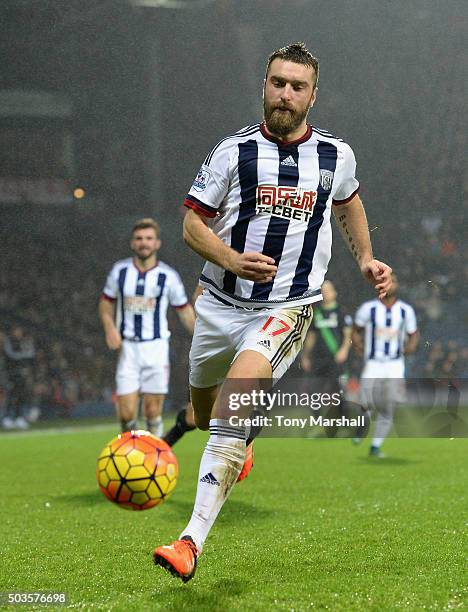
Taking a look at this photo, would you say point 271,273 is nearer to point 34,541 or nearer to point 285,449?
point 34,541

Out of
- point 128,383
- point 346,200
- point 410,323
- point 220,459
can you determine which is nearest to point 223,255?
point 220,459

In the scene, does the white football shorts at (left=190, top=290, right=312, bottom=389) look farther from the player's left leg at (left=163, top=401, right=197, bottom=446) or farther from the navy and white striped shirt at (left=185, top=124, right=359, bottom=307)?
the player's left leg at (left=163, top=401, right=197, bottom=446)

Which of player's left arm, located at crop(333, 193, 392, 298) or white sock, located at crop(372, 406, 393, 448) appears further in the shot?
white sock, located at crop(372, 406, 393, 448)

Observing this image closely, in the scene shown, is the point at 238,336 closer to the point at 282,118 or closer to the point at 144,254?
the point at 282,118


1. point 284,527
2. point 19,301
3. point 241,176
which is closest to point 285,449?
point 284,527

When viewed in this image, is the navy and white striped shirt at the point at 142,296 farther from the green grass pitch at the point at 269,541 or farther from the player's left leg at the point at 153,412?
the green grass pitch at the point at 269,541

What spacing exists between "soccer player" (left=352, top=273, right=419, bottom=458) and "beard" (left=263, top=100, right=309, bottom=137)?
6317 mm

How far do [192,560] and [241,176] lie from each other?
71.1 inches

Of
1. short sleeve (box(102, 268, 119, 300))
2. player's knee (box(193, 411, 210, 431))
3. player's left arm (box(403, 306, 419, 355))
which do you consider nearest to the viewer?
player's knee (box(193, 411, 210, 431))

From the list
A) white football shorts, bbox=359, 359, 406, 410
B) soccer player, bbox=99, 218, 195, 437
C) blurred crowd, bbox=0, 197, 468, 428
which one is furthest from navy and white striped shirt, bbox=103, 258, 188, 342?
blurred crowd, bbox=0, 197, 468, 428

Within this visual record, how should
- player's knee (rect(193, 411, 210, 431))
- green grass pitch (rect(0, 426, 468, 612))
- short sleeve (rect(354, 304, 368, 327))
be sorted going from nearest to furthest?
green grass pitch (rect(0, 426, 468, 612)), player's knee (rect(193, 411, 210, 431)), short sleeve (rect(354, 304, 368, 327))

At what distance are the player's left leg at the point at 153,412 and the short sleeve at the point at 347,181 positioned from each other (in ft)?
14.5

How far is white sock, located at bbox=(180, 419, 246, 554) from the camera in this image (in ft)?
12.3

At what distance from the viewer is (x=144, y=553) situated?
15.5ft
